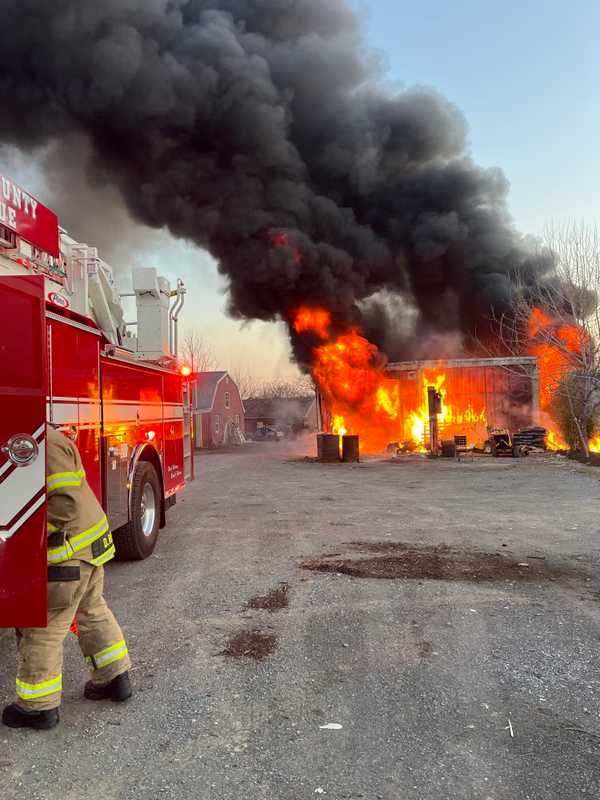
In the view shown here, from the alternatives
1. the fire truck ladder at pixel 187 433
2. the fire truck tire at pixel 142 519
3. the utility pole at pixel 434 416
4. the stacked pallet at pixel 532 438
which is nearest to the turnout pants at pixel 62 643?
the fire truck tire at pixel 142 519

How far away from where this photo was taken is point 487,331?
21.8m

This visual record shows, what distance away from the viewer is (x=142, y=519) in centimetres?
562

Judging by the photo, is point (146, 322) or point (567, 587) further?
point (146, 322)

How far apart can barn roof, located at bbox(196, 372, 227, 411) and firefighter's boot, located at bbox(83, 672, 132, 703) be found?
106 ft

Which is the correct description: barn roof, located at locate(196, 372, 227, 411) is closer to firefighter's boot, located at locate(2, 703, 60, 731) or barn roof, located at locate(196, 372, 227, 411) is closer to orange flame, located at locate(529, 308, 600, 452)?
orange flame, located at locate(529, 308, 600, 452)

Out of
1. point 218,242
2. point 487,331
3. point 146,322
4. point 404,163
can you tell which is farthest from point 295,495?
point 404,163

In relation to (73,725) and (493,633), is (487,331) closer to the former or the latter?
(493,633)

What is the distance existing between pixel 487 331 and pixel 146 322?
17459 mm

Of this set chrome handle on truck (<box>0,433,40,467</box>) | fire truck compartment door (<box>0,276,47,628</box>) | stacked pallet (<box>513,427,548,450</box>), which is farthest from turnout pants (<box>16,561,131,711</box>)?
stacked pallet (<box>513,427,548,450</box>)

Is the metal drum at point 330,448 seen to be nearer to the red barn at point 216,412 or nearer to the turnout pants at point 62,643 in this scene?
the turnout pants at point 62,643

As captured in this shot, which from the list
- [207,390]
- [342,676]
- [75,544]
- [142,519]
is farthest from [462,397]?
[207,390]

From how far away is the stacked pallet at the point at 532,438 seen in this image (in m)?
18.2

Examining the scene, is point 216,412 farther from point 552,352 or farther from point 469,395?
point 552,352

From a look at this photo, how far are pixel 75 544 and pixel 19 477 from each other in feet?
1.32
